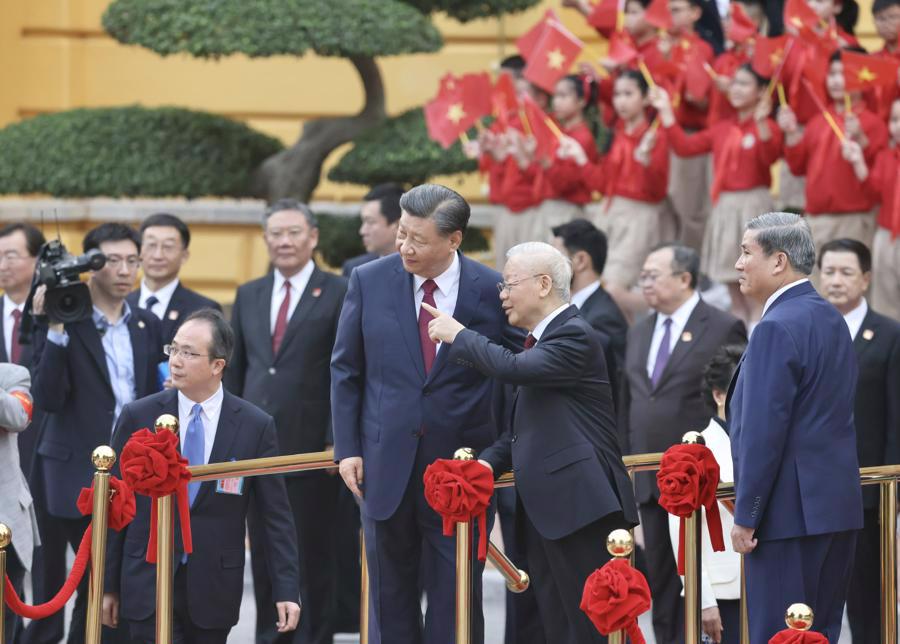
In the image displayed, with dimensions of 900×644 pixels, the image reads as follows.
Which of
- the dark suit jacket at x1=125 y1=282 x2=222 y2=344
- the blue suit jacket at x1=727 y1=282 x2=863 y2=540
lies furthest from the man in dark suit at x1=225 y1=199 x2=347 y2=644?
the blue suit jacket at x1=727 y1=282 x2=863 y2=540

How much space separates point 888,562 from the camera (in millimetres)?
5961

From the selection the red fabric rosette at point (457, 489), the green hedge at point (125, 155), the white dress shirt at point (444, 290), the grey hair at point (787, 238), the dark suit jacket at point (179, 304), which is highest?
the green hedge at point (125, 155)

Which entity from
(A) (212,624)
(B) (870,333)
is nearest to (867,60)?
(B) (870,333)

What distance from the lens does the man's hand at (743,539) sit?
16.8 feet

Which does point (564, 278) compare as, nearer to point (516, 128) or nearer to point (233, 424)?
point (233, 424)

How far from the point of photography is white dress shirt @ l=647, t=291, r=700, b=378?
745 centimetres

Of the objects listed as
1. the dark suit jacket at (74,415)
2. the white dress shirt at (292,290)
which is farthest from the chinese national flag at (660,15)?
the dark suit jacket at (74,415)

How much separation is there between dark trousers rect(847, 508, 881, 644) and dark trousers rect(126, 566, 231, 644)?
98.4 inches

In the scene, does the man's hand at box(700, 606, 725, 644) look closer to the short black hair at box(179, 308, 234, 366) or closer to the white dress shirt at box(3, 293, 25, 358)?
the short black hair at box(179, 308, 234, 366)

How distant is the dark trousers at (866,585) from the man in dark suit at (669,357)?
0.85 meters

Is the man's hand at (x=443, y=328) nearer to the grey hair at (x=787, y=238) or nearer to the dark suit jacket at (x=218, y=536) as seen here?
the dark suit jacket at (x=218, y=536)

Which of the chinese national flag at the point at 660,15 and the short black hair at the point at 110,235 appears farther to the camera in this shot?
the chinese national flag at the point at 660,15

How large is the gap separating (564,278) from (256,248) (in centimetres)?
812

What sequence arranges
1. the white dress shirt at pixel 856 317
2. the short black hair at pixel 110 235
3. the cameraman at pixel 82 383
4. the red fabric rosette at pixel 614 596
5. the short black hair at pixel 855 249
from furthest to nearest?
the short black hair at pixel 110 235, the short black hair at pixel 855 249, the white dress shirt at pixel 856 317, the cameraman at pixel 82 383, the red fabric rosette at pixel 614 596
